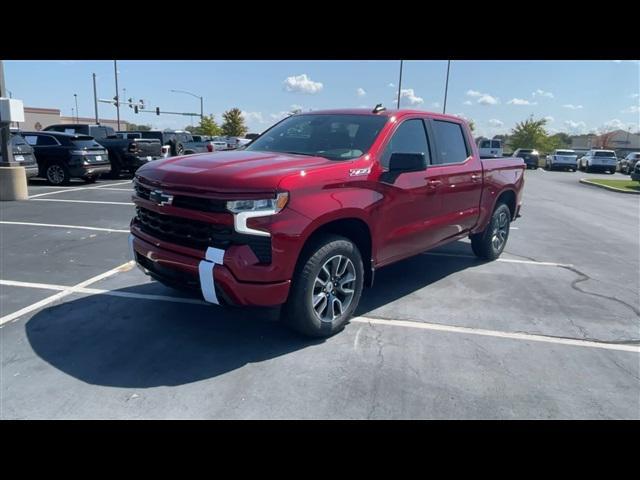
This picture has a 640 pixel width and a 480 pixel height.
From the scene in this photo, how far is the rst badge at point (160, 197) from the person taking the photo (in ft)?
11.7

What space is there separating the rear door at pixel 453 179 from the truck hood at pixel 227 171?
5.66 feet

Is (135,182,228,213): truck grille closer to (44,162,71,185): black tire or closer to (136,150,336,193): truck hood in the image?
(136,150,336,193): truck hood

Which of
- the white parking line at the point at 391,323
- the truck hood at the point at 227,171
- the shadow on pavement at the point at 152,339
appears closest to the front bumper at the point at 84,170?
the white parking line at the point at 391,323

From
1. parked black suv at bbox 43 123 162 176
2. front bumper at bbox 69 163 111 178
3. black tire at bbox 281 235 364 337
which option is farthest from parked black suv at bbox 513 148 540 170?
black tire at bbox 281 235 364 337

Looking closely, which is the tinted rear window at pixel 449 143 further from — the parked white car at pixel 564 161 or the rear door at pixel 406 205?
the parked white car at pixel 564 161

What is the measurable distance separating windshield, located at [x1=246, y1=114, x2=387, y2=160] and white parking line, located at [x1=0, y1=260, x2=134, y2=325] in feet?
7.58

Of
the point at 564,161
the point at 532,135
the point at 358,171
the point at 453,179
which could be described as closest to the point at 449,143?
the point at 453,179

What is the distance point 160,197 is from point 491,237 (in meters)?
4.74

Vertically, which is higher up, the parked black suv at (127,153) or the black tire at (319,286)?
the parked black suv at (127,153)
